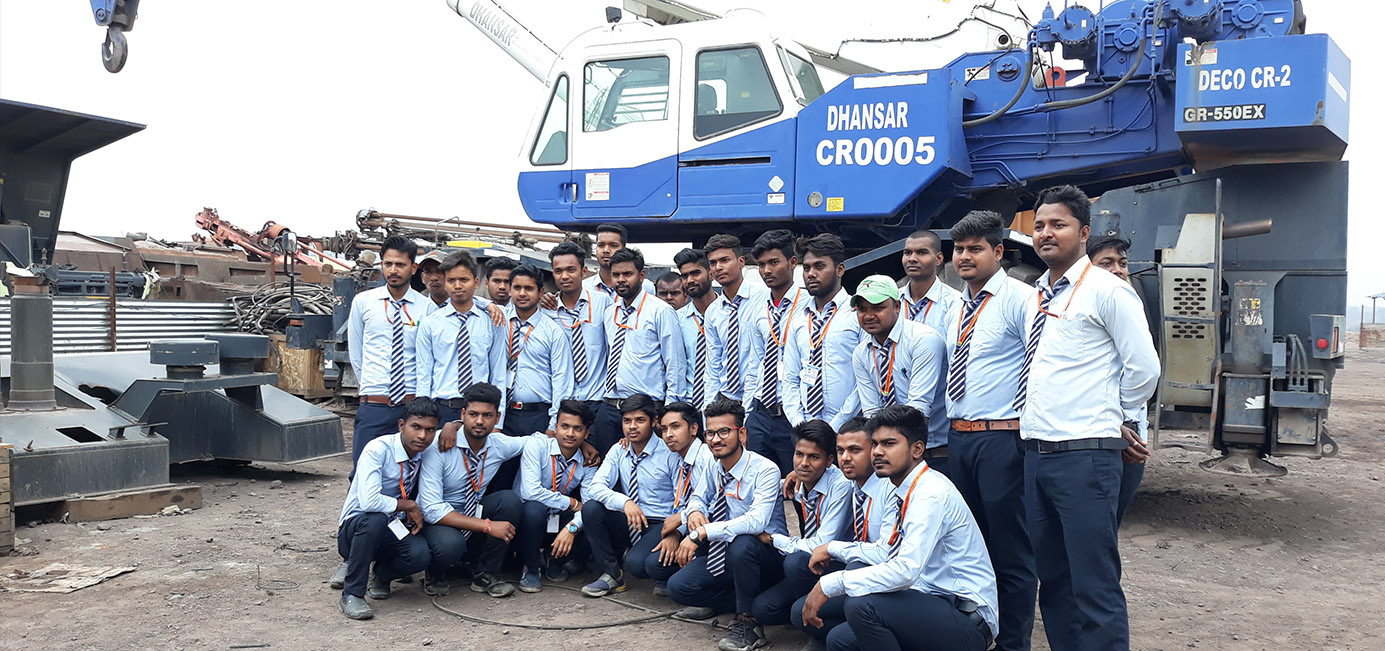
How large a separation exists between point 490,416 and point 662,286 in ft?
4.23

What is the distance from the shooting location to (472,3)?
11.2 metres

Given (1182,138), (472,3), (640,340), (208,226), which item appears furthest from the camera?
(208,226)

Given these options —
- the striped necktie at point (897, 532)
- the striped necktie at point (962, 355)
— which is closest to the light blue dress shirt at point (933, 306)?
the striped necktie at point (962, 355)

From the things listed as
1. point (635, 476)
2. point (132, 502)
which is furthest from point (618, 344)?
point (132, 502)

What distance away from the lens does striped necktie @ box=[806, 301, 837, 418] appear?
5.21 meters

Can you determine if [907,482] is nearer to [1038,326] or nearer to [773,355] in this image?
[1038,326]

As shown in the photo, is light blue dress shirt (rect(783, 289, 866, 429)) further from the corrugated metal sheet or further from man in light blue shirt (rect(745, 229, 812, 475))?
the corrugated metal sheet

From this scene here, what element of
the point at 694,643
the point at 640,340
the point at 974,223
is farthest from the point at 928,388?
the point at 640,340

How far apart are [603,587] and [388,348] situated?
182 centimetres

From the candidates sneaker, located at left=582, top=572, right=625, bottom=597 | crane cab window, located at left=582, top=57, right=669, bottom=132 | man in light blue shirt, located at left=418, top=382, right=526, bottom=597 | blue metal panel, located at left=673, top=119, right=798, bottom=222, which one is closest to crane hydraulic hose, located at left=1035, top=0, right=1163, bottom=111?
blue metal panel, located at left=673, top=119, right=798, bottom=222

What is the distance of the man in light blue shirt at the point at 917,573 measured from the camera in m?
4.14

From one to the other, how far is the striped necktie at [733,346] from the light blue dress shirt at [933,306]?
43.7 inches

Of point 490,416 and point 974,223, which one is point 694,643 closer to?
point 490,416

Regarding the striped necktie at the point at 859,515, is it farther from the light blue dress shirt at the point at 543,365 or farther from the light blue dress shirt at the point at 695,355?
the light blue dress shirt at the point at 543,365
